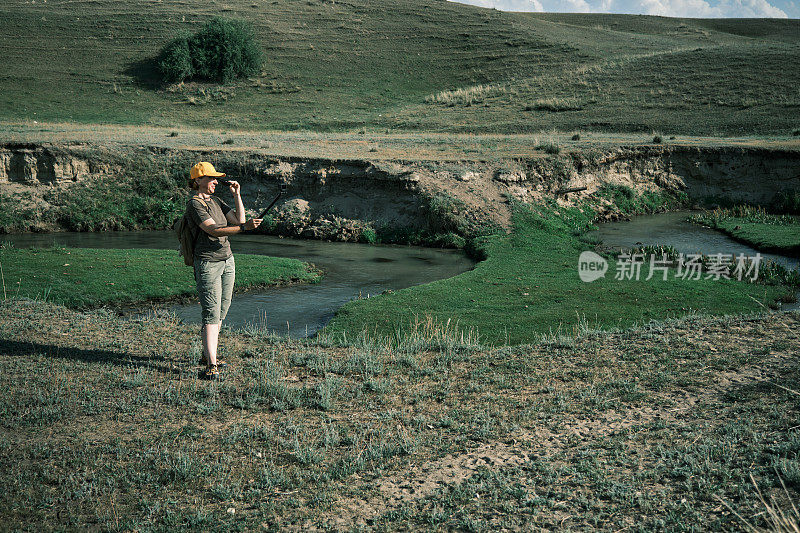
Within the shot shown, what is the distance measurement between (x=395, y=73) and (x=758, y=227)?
135ft

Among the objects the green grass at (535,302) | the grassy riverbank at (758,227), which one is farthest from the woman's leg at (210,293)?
the grassy riverbank at (758,227)

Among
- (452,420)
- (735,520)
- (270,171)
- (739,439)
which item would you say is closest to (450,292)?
(452,420)

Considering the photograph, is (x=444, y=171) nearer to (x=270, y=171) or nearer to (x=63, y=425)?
(x=270, y=171)

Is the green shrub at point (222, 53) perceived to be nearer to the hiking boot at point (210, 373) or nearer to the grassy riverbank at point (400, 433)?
the grassy riverbank at point (400, 433)

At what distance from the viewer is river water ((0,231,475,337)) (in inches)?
538

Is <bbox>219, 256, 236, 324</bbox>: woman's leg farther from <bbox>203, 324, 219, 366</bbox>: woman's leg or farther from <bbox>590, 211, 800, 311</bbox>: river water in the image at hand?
<bbox>590, 211, 800, 311</bbox>: river water

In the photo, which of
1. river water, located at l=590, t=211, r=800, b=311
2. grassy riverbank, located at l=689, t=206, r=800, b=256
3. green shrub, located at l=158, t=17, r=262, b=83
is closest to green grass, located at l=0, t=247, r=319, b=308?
river water, located at l=590, t=211, r=800, b=311

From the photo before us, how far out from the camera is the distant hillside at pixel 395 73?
42.1 meters

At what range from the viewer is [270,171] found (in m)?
25.6

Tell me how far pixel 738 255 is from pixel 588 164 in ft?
30.3

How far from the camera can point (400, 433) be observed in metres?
7.11

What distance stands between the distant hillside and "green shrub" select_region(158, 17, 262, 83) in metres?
1.48

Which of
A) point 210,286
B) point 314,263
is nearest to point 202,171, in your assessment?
point 210,286

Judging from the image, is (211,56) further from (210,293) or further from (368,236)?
(210,293)
